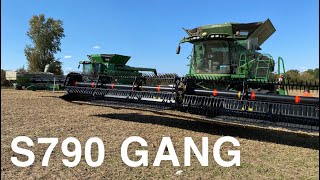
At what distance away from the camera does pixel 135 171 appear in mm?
3701

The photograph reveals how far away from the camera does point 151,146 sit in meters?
4.90

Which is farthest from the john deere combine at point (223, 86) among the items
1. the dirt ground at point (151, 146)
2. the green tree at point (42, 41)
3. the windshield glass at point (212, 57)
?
the green tree at point (42, 41)

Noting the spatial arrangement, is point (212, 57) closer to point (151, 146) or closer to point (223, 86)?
point (223, 86)

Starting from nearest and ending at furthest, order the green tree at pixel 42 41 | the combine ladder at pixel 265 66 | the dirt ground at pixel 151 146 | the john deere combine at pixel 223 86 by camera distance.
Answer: the dirt ground at pixel 151 146 → the john deere combine at pixel 223 86 → the combine ladder at pixel 265 66 → the green tree at pixel 42 41

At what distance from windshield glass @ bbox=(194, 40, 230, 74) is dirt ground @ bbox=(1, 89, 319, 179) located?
1.79m

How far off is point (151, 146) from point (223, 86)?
2268mm

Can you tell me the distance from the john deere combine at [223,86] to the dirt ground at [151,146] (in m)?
0.49

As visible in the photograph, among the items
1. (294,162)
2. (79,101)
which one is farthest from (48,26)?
(294,162)

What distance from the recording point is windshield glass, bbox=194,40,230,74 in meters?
8.63

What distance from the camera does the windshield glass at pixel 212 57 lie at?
28.3 feet

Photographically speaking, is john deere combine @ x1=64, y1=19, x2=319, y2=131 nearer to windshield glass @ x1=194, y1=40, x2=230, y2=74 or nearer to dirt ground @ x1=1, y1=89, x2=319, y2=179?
windshield glass @ x1=194, y1=40, x2=230, y2=74

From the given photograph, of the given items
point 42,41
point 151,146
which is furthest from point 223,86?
point 42,41

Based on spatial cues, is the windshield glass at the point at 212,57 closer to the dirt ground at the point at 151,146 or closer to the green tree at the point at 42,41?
the dirt ground at the point at 151,146

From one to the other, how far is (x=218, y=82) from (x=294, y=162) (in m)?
2.50
